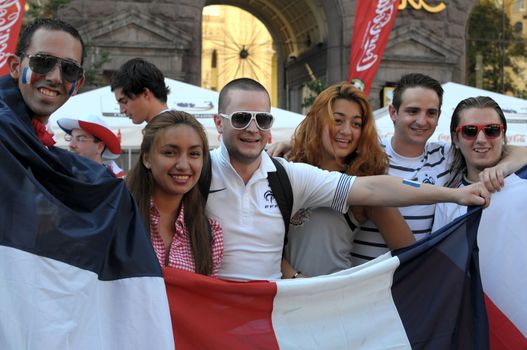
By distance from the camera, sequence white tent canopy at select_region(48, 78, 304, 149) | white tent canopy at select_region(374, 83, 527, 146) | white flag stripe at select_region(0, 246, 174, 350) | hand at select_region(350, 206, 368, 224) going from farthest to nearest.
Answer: white tent canopy at select_region(374, 83, 527, 146) < white tent canopy at select_region(48, 78, 304, 149) < hand at select_region(350, 206, 368, 224) < white flag stripe at select_region(0, 246, 174, 350)

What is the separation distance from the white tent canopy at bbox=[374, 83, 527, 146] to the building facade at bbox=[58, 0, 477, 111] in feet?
18.6

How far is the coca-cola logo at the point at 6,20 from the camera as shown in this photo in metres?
8.03

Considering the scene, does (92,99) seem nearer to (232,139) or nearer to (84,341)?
(232,139)

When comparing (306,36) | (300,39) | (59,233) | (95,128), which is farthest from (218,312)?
(300,39)

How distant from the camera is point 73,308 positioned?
2297 mm

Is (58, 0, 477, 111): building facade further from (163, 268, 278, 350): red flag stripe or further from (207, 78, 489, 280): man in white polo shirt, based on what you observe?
(163, 268, 278, 350): red flag stripe

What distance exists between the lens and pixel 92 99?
8.43 m

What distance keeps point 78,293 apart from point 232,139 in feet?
3.72

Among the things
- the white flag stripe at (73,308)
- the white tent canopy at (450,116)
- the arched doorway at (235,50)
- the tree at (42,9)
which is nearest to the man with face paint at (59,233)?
the white flag stripe at (73,308)

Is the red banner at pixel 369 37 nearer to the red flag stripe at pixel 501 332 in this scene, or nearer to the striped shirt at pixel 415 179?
the striped shirt at pixel 415 179

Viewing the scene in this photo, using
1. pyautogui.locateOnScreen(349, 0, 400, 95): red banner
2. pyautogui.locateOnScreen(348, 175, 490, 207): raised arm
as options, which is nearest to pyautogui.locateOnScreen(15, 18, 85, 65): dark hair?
pyautogui.locateOnScreen(348, 175, 490, 207): raised arm

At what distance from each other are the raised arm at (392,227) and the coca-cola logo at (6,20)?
19.6ft

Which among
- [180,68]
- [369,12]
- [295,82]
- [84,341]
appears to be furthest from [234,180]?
[295,82]

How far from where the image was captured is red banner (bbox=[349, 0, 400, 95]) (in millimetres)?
11156
